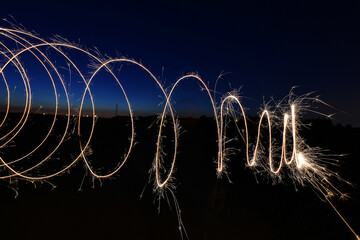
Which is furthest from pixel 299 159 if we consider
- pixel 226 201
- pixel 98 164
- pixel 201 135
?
pixel 98 164

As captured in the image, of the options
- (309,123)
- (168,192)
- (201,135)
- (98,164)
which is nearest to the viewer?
(168,192)

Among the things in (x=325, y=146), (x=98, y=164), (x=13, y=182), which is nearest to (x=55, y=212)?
(x=13, y=182)

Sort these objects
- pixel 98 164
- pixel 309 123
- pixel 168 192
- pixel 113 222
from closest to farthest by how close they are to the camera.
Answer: pixel 113 222 → pixel 168 192 → pixel 309 123 → pixel 98 164

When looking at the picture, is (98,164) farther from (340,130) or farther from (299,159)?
(340,130)

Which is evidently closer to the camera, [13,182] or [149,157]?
[13,182]

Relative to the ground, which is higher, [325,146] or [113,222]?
[325,146]

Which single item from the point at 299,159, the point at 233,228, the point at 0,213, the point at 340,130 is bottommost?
the point at 233,228
